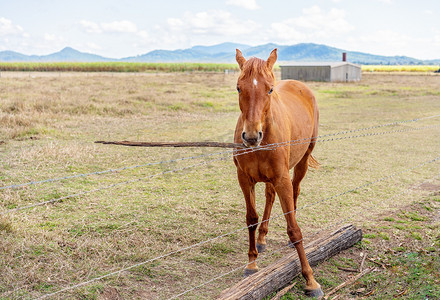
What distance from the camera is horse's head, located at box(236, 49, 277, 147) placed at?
11.1 ft

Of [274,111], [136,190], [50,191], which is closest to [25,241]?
[50,191]

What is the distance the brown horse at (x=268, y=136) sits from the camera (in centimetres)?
351

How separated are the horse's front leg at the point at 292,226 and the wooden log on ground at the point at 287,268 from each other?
0.51ft

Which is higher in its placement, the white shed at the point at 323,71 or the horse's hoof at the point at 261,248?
the white shed at the point at 323,71

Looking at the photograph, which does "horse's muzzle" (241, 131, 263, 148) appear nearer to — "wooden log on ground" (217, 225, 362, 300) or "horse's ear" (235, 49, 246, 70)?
"horse's ear" (235, 49, 246, 70)

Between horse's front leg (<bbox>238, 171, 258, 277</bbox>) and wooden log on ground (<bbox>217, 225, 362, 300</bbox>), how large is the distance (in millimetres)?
377

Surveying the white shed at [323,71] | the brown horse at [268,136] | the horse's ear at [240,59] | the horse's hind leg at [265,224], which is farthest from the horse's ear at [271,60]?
the white shed at [323,71]

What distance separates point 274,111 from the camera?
4.09m

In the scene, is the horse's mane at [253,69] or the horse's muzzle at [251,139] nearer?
the horse's muzzle at [251,139]

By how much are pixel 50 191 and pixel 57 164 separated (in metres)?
1.96

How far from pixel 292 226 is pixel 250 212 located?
0.55m

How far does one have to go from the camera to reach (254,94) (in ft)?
11.5

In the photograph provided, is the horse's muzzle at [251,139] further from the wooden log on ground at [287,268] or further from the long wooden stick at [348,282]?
the long wooden stick at [348,282]

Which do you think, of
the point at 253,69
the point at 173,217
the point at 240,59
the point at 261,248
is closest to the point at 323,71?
the point at 173,217
